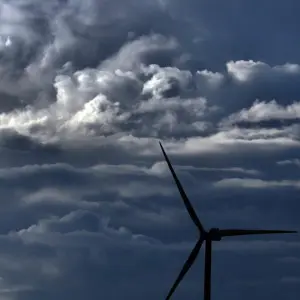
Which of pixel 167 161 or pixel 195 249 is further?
pixel 195 249

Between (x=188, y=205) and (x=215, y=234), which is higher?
(x=188, y=205)

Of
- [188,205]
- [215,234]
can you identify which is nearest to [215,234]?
[215,234]

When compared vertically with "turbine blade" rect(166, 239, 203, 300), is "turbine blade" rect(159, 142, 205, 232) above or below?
above

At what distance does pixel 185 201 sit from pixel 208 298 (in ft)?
63.0

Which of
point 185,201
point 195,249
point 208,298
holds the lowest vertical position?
point 208,298

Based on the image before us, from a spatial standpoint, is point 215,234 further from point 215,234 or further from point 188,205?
point 188,205

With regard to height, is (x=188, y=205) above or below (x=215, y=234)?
above

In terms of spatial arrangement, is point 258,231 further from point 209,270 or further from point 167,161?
point 167,161

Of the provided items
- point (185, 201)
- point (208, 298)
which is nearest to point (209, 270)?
point (208, 298)

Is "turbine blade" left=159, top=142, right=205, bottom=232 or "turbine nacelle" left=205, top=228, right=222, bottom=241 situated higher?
"turbine blade" left=159, top=142, right=205, bottom=232

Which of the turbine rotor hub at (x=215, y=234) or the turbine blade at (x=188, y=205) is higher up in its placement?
the turbine blade at (x=188, y=205)

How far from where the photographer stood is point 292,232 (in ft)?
368

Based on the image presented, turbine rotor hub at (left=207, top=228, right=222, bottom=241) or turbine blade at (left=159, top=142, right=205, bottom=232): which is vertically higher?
turbine blade at (left=159, top=142, right=205, bottom=232)

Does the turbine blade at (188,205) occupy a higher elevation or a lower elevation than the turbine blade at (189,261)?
higher
